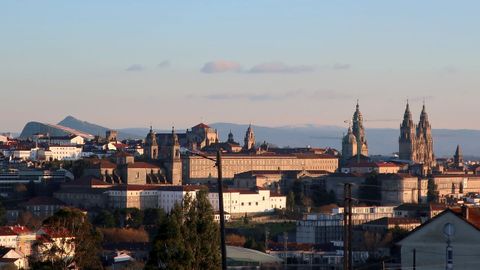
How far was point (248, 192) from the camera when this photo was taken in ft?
311

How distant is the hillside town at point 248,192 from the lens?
6638cm

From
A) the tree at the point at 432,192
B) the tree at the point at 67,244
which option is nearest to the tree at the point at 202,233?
the tree at the point at 67,244

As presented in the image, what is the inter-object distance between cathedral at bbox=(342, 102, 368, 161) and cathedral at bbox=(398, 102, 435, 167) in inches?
149

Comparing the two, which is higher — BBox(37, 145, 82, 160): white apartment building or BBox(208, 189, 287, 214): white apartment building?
BBox(37, 145, 82, 160): white apartment building

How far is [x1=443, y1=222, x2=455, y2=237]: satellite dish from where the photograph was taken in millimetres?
21656

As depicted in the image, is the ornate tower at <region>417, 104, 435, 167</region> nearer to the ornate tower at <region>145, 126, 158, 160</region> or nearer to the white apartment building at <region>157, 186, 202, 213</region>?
the ornate tower at <region>145, 126, 158, 160</region>

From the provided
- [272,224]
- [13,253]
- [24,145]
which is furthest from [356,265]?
[24,145]

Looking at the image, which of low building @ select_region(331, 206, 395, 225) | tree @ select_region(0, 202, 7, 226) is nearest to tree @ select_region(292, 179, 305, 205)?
low building @ select_region(331, 206, 395, 225)

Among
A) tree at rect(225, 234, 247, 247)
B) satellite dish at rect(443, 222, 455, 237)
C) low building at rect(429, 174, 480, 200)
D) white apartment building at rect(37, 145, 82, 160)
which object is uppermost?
white apartment building at rect(37, 145, 82, 160)

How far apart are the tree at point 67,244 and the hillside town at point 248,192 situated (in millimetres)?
18541

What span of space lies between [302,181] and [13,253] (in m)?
48.3

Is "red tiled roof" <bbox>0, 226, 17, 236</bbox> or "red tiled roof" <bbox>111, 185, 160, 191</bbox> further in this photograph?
"red tiled roof" <bbox>111, 185, 160, 191</bbox>

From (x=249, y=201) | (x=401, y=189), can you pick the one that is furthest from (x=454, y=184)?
(x=249, y=201)

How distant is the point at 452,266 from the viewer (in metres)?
21.2
